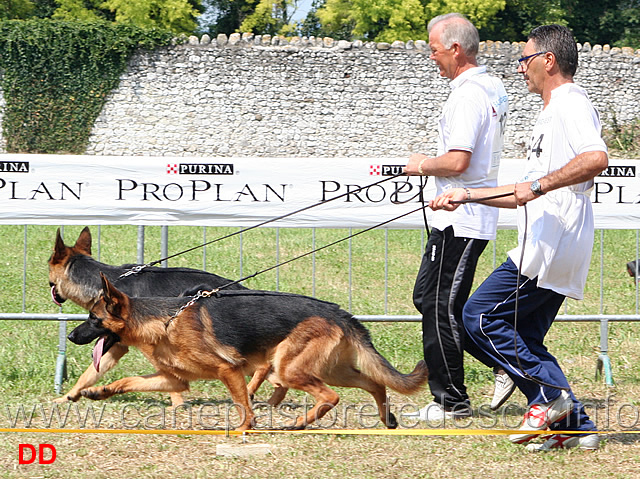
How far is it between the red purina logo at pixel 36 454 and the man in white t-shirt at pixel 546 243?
2.16m

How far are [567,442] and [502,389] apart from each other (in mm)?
816

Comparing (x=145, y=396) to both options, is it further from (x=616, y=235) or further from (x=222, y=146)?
(x=222, y=146)

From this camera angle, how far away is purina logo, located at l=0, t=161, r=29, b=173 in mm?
6527

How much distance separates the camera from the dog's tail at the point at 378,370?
5.21 metres

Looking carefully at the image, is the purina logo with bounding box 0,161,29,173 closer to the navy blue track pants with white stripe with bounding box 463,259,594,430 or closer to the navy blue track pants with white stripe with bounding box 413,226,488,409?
the navy blue track pants with white stripe with bounding box 413,226,488,409

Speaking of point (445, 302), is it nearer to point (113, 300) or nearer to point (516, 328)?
point (516, 328)

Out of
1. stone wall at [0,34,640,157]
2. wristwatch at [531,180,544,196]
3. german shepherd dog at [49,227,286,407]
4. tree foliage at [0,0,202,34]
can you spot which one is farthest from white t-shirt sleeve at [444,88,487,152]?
tree foliage at [0,0,202,34]

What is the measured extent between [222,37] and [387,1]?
1036 centimetres

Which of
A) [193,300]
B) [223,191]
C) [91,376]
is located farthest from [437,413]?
[223,191]

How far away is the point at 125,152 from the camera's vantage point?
25.7 meters

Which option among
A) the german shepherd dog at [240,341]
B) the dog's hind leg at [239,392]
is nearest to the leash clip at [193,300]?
the german shepherd dog at [240,341]

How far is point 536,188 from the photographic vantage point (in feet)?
14.3

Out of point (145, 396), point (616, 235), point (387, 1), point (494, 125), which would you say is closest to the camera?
point (494, 125)

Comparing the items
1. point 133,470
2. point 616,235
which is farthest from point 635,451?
point 616,235
